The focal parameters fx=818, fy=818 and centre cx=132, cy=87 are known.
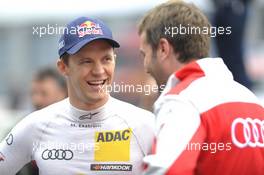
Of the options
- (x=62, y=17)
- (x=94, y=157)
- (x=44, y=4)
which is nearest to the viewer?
(x=94, y=157)

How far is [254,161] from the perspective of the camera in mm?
3439

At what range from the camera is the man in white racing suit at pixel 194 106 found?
325cm

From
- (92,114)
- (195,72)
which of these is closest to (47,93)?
(92,114)

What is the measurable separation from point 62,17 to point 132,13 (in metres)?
0.98

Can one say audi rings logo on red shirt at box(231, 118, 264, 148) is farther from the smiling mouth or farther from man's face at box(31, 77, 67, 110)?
man's face at box(31, 77, 67, 110)

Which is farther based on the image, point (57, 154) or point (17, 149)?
point (17, 149)

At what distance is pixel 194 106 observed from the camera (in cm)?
333

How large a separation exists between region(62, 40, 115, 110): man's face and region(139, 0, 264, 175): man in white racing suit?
40 cm

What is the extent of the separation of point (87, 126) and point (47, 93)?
7.28 feet

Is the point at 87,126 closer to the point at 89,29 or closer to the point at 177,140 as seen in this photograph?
the point at 89,29

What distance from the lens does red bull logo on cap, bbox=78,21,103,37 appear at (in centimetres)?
412

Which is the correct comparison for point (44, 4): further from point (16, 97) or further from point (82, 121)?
point (82, 121)

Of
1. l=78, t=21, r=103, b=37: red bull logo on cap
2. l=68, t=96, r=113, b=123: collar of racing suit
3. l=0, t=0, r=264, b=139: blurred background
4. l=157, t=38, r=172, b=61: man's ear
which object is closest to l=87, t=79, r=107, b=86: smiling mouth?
l=68, t=96, r=113, b=123: collar of racing suit

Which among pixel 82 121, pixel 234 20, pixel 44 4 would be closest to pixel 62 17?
pixel 44 4
